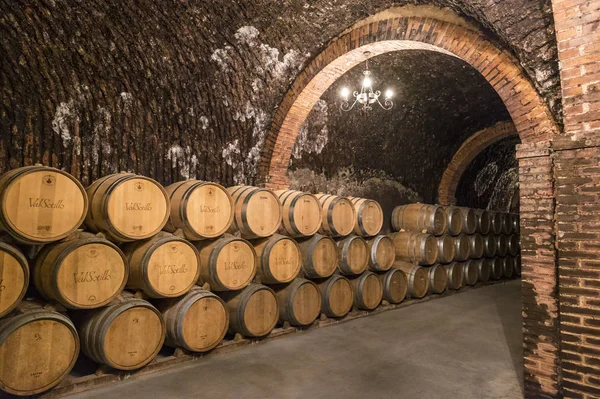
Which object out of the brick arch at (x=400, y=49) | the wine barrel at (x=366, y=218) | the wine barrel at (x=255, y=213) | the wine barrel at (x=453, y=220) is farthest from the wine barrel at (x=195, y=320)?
the wine barrel at (x=453, y=220)

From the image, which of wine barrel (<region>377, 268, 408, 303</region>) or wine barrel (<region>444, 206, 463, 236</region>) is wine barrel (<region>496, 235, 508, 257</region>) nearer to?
wine barrel (<region>444, 206, 463, 236</region>)

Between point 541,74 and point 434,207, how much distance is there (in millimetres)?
4554

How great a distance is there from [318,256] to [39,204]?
3.54m

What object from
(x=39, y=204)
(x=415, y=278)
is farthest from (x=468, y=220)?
(x=39, y=204)

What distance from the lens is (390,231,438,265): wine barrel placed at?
7.68 meters

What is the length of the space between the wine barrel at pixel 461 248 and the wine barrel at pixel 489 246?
0.79 metres

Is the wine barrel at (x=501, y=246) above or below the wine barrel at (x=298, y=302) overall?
above

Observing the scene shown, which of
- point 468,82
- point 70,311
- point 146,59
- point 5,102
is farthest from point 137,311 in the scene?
point 468,82

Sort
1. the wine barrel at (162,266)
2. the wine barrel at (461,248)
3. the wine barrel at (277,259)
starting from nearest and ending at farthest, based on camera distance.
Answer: the wine barrel at (162,266), the wine barrel at (277,259), the wine barrel at (461,248)

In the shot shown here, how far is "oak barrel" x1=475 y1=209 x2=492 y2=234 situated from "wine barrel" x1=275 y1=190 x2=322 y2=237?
4924mm

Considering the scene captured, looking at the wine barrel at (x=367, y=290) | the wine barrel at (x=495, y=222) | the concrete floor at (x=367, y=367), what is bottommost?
the concrete floor at (x=367, y=367)

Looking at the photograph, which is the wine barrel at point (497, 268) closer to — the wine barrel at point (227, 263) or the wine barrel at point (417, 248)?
the wine barrel at point (417, 248)

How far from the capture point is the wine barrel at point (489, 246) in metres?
9.39

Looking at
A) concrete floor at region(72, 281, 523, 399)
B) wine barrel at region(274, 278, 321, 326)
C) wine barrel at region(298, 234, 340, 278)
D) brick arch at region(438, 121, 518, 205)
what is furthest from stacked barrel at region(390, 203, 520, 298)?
wine barrel at region(274, 278, 321, 326)
